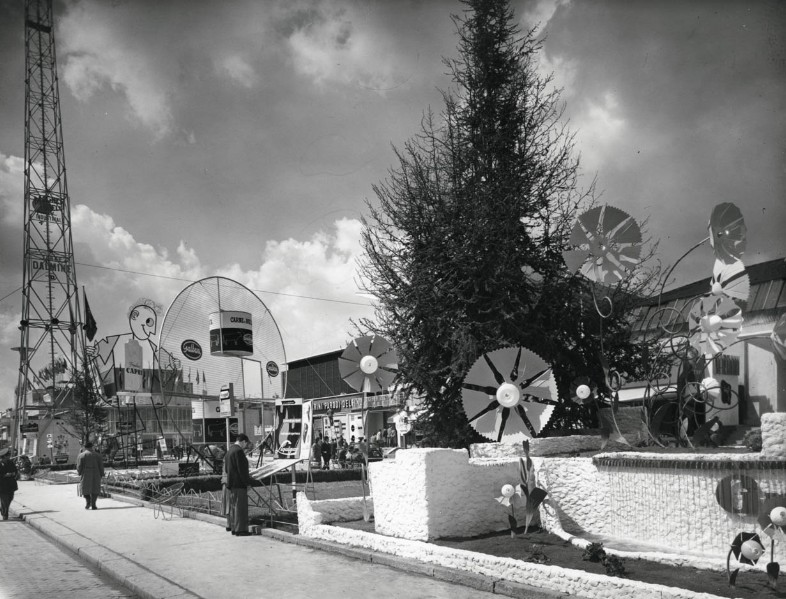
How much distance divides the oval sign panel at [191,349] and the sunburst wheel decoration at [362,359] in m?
8.94

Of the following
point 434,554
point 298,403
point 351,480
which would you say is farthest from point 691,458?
point 351,480

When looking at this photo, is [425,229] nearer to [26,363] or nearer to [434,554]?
[434,554]

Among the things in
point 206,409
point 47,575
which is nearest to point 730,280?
point 47,575

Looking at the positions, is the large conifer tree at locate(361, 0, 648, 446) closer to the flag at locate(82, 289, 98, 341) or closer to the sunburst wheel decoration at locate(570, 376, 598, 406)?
the sunburst wheel decoration at locate(570, 376, 598, 406)

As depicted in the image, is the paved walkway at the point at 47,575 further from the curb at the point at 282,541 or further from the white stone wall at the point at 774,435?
the white stone wall at the point at 774,435

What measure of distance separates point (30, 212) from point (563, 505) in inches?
2023

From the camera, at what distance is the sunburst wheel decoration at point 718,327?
10842 millimetres

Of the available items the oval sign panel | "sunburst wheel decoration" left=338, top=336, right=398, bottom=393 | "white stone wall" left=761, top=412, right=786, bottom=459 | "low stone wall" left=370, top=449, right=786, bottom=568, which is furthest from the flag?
"white stone wall" left=761, top=412, right=786, bottom=459

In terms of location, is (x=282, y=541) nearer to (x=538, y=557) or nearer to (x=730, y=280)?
(x=538, y=557)

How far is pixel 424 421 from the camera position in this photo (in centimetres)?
1734

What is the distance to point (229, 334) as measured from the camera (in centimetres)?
2205

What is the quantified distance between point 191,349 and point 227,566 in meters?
13.1

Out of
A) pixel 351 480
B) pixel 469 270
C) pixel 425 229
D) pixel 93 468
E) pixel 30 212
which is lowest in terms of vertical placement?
pixel 351 480

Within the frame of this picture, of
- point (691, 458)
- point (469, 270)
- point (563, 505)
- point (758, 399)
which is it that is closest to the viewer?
point (691, 458)
